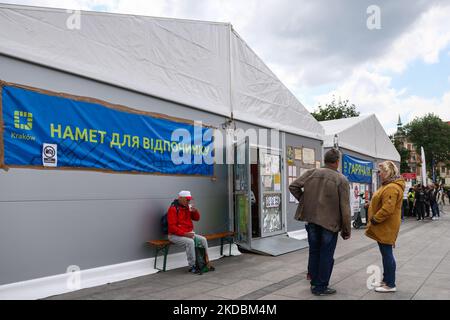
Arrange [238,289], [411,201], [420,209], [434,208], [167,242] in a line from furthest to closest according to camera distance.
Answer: [411,201] → [434,208] → [420,209] → [167,242] → [238,289]

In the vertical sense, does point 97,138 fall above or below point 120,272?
above

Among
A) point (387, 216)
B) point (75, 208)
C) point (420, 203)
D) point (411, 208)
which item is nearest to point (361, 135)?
point (420, 203)

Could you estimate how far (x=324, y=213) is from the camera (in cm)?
446

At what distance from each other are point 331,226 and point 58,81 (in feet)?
12.5

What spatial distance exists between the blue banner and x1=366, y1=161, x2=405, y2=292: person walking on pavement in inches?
335

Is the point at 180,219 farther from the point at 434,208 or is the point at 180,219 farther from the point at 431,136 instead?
the point at 431,136

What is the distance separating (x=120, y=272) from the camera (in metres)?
5.62

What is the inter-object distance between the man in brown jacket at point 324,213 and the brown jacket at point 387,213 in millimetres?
346

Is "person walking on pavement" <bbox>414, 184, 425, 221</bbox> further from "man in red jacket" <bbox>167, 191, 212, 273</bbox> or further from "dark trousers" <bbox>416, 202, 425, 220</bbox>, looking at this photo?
"man in red jacket" <bbox>167, 191, 212, 273</bbox>

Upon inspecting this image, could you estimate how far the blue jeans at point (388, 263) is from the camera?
14.8 feet

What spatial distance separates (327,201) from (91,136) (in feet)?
10.6

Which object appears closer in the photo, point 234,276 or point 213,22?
point 234,276

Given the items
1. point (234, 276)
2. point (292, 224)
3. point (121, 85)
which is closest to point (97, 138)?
point (121, 85)

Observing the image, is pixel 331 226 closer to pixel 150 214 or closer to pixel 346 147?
pixel 150 214
